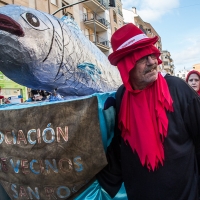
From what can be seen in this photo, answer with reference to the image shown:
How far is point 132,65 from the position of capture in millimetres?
1430

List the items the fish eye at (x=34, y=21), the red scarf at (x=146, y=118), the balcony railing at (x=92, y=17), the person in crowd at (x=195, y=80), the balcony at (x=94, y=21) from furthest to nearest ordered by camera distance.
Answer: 1. the balcony railing at (x=92, y=17)
2. the balcony at (x=94, y=21)
3. the person in crowd at (x=195, y=80)
4. the fish eye at (x=34, y=21)
5. the red scarf at (x=146, y=118)

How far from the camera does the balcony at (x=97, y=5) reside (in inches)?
695

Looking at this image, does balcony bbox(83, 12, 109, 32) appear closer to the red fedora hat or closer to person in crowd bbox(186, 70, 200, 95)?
person in crowd bbox(186, 70, 200, 95)

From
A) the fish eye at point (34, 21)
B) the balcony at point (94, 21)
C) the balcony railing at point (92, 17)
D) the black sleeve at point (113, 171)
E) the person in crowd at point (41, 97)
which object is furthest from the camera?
the balcony railing at point (92, 17)

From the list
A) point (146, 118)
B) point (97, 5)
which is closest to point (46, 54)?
point (146, 118)

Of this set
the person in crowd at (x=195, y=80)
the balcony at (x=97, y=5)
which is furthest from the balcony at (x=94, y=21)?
the person in crowd at (x=195, y=80)

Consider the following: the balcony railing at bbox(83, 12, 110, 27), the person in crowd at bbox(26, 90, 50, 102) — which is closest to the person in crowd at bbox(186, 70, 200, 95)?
the person in crowd at bbox(26, 90, 50, 102)

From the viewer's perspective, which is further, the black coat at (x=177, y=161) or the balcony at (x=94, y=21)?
the balcony at (x=94, y=21)

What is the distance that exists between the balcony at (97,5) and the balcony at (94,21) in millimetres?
500

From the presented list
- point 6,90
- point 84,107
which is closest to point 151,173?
point 84,107

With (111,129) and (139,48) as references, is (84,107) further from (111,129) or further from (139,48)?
(139,48)

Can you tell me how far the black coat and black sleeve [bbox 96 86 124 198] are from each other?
0.14 meters

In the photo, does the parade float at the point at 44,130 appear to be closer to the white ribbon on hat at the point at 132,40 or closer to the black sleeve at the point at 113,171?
the black sleeve at the point at 113,171

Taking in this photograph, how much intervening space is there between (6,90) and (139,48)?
9.66 m
